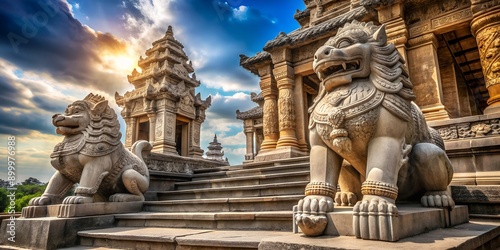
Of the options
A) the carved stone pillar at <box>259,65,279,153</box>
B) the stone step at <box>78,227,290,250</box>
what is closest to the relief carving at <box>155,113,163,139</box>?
the carved stone pillar at <box>259,65,279,153</box>

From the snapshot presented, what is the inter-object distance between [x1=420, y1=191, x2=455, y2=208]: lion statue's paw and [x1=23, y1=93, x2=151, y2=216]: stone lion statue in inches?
173

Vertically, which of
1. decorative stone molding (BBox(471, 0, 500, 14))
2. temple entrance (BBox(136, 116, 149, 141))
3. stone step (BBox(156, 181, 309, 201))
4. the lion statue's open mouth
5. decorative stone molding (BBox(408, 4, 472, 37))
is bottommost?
stone step (BBox(156, 181, 309, 201))

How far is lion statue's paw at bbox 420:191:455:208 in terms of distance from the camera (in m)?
2.60

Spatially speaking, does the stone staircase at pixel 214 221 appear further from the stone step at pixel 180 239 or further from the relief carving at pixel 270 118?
the relief carving at pixel 270 118

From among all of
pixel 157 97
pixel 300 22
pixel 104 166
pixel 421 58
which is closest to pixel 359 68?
pixel 104 166

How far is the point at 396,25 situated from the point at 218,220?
5.81m

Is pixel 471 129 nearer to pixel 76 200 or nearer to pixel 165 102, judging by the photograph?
pixel 76 200

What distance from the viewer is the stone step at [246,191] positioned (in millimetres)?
4531

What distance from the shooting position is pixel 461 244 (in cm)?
176

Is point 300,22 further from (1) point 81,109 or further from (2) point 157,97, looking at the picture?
(1) point 81,109

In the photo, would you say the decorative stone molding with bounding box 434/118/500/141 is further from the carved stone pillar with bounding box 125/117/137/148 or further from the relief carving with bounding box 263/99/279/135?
the carved stone pillar with bounding box 125/117/137/148

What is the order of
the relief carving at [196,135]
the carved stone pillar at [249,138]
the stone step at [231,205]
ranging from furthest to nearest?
1. the carved stone pillar at [249,138]
2. the relief carving at [196,135]
3. the stone step at [231,205]

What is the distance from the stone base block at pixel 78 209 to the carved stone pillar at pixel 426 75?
6016 mm

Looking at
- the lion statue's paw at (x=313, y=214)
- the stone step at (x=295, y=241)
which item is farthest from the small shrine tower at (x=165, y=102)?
the lion statue's paw at (x=313, y=214)
